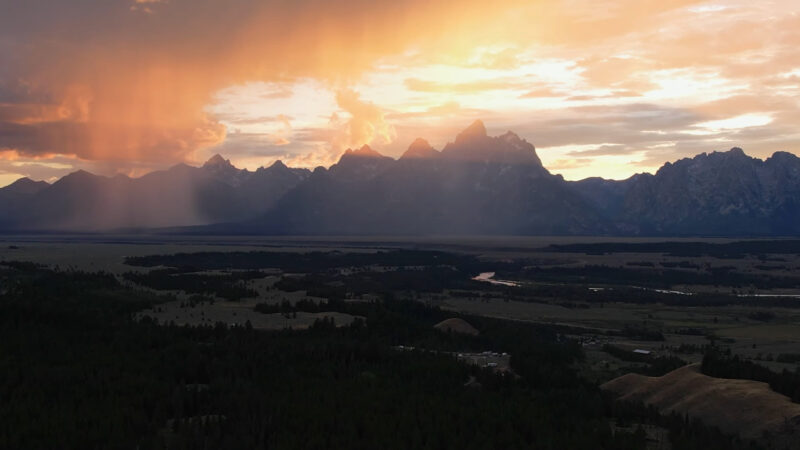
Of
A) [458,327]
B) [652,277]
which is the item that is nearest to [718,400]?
[458,327]

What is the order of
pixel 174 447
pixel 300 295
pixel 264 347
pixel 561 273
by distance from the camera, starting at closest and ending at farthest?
1. pixel 174 447
2. pixel 264 347
3. pixel 300 295
4. pixel 561 273

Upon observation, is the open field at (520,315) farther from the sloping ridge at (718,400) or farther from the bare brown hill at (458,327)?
the sloping ridge at (718,400)

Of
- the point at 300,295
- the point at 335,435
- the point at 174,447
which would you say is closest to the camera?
the point at 174,447

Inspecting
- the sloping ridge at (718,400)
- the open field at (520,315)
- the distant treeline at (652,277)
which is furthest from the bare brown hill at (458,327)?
the distant treeline at (652,277)

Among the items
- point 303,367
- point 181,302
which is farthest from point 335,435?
point 181,302

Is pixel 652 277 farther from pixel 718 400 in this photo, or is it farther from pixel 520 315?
pixel 718 400

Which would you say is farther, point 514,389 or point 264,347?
point 264,347

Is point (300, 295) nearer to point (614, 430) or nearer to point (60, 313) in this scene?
point (60, 313)
